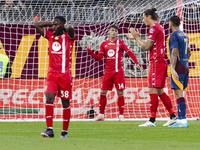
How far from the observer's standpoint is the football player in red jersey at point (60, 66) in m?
6.61

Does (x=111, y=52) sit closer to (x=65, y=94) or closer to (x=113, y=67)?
(x=113, y=67)

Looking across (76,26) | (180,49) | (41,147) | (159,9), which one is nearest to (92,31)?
(76,26)

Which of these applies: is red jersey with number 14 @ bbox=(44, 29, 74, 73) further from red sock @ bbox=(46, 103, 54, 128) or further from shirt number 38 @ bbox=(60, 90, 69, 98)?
red sock @ bbox=(46, 103, 54, 128)

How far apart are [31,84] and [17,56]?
0.90m

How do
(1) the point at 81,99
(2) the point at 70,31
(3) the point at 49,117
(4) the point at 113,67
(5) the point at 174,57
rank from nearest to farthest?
1. (3) the point at 49,117
2. (2) the point at 70,31
3. (5) the point at 174,57
4. (4) the point at 113,67
5. (1) the point at 81,99

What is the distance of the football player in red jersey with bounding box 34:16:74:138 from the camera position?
6.61 metres

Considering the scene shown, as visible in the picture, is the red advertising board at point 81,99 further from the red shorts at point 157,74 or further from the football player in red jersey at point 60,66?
the football player in red jersey at point 60,66

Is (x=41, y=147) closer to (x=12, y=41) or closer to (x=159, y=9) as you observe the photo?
(x=159, y=9)

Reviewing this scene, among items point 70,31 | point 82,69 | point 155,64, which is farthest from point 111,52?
point 70,31

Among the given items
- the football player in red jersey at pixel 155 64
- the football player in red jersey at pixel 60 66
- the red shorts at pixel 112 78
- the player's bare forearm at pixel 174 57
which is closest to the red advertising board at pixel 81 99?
the red shorts at pixel 112 78

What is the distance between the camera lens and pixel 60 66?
673cm

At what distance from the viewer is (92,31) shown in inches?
505

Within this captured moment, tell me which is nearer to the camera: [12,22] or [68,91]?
[68,91]

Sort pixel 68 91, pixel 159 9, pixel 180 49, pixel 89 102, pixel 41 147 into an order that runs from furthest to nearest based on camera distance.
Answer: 1. pixel 89 102
2. pixel 159 9
3. pixel 180 49
4. pixel 68 91
5. pixel 41 147
